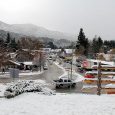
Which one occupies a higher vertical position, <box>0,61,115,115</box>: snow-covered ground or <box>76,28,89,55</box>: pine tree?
<box>76,28,89,55</box>: pine tree

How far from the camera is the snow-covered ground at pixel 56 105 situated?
11.3 metres

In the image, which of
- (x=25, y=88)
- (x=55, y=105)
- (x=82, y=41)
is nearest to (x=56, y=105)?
(x=55, y=105)

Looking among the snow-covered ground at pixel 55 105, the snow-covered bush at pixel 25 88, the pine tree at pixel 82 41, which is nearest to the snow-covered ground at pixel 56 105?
the snow-covered ground at pixel 55 105

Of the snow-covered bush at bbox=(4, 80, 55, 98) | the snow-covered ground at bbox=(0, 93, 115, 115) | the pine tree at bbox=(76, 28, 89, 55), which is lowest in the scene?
the snow-covered ground at bbox=(0, 93, 115, 115)

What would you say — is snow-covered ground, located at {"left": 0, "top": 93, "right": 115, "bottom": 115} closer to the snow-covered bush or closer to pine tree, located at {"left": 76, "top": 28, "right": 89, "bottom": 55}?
the snow-covered bush

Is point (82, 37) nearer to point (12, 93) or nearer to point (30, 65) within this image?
point (30, 65)

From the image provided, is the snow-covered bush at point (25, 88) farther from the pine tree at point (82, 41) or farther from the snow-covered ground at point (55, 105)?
the pine tree at point (82, 41)

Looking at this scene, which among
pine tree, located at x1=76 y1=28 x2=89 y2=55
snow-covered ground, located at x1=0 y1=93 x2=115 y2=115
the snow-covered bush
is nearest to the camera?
snow-covered ground, located at x1=0 y1=93 x2=115 y2=115

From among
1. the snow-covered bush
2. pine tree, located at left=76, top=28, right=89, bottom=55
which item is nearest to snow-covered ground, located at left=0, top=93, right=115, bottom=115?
the snow-covered bush

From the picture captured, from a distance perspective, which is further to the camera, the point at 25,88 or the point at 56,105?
the point at 25,88

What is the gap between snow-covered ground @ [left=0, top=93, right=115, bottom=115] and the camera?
11.3 meters

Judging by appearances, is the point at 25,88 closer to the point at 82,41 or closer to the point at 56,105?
the point at 56,105

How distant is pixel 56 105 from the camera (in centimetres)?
1235

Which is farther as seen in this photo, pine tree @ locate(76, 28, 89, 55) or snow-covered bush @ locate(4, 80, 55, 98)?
pine tree @ locate(76, 28, 89, 55)
